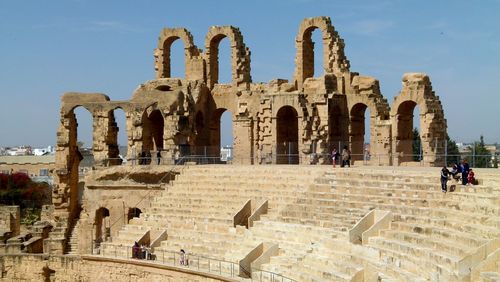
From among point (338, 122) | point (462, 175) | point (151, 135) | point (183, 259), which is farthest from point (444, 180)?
point (151, 135)

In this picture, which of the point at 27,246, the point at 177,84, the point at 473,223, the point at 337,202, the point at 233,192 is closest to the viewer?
the point at 473,223

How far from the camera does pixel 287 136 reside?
106 feet

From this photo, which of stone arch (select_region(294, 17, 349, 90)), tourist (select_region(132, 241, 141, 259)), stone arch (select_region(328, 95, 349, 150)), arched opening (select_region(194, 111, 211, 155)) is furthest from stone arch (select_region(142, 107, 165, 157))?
tourist (select_region(132, 241, 141, 259))

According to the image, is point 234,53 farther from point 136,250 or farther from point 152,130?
point 136,250

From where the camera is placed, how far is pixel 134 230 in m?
25.1

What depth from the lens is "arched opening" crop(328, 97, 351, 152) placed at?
30875mm

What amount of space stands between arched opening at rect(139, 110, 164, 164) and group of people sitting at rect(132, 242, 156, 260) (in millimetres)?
8080

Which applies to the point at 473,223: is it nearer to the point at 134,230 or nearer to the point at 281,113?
the point at 134,230

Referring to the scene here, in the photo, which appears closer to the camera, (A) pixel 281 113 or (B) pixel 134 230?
(B) pixel 134 230

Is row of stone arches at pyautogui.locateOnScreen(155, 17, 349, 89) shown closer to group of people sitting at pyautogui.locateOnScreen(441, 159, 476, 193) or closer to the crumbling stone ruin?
the crumbling stone ruin

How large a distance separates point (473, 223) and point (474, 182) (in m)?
2.64

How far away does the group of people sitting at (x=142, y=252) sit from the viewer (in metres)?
22.8

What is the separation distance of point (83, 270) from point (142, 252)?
269cm

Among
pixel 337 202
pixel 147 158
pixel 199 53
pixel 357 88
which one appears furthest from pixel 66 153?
pixel 337 202
